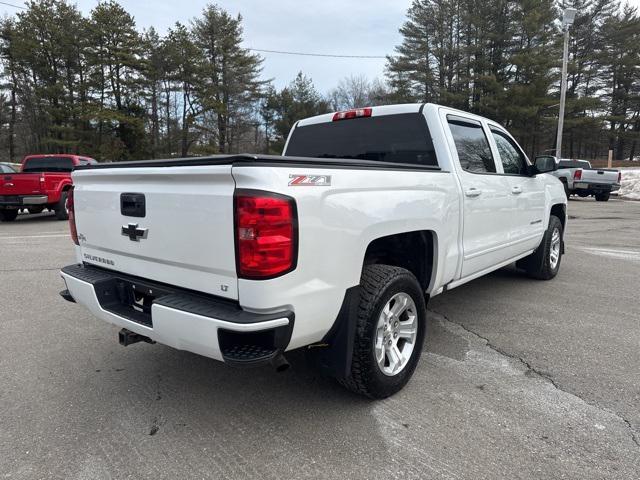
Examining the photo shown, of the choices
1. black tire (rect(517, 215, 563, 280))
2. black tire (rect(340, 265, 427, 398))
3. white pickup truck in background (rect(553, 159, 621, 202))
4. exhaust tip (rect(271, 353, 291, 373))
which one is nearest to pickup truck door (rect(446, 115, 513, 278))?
black tire (rect(340, 265, 427, 398))

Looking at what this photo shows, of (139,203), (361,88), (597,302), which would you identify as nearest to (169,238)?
(139,203)

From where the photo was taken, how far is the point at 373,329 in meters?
2.56

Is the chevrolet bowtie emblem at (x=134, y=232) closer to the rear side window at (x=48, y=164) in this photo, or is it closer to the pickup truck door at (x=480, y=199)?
the pickup truck door at (x=480, y=199)

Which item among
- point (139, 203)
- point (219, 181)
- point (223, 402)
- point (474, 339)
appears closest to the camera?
point (219, 181)

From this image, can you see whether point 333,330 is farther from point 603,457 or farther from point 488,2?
point 488,2

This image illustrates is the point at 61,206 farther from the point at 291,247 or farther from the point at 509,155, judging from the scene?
the point at 291,247

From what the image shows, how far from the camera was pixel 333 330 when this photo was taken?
246 cm

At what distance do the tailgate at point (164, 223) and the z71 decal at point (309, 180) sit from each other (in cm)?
29

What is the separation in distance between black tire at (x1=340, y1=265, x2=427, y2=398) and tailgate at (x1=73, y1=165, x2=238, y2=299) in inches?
31.6

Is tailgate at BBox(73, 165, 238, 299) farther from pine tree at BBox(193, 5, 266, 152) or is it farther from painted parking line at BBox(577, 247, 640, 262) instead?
pine tree at BBox(193, 5, 266, 152)

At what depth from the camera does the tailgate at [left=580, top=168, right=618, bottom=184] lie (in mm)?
20422

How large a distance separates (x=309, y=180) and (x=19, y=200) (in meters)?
12.6

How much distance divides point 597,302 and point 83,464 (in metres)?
5.00

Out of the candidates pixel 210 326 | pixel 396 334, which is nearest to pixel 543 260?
pixel 396 334
